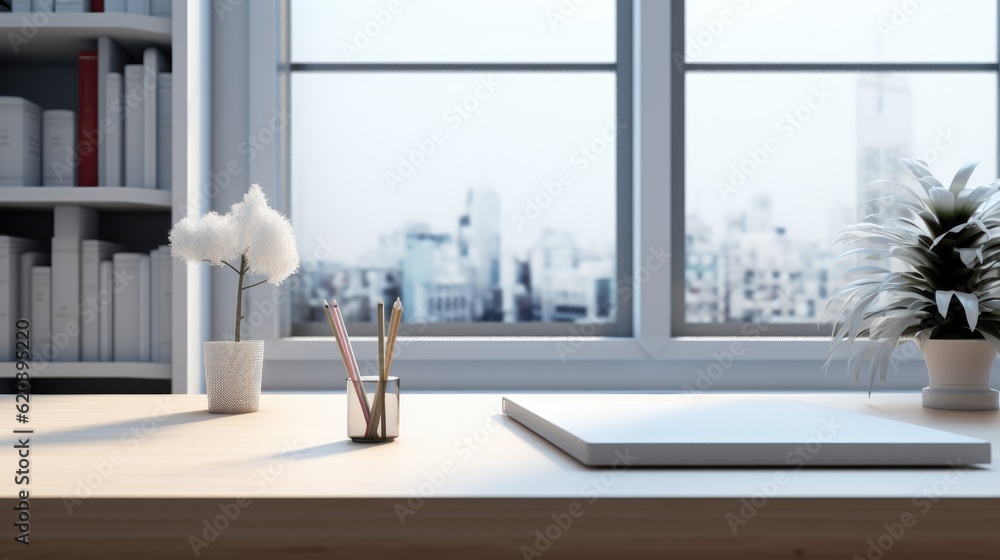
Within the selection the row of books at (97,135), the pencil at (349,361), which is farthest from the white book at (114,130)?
the pencil at (349,361)

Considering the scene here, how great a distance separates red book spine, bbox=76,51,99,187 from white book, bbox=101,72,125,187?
0.03 metres

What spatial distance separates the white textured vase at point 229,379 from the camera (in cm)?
101

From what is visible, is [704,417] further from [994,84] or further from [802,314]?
[994,84]

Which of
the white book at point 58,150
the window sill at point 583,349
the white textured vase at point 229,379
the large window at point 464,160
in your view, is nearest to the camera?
the white textured vase at point 229,379

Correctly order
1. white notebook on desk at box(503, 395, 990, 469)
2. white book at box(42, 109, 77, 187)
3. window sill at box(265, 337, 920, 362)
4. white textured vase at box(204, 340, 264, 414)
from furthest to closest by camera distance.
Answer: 1. window sill at box(265, 337, 920, 362)
2. white book at box(42, 109, 77, 187)
3. white textured vase at box(204, 340, 264, 414)
4. white notebook on desk at box(503, 395, 990, 469)

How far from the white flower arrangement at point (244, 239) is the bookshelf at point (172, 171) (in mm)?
909

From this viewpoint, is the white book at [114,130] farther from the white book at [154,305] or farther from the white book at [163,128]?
the white book at [154,305]

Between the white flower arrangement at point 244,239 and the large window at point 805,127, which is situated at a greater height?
the large window at point 805,127

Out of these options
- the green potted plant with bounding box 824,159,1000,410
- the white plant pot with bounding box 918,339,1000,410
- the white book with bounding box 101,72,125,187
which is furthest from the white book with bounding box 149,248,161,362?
the white plant pot with bounding box 918,339,1000,410

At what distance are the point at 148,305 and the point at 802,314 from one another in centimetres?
176

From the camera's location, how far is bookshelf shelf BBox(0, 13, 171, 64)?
1888 millimetres

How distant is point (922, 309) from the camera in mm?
1082

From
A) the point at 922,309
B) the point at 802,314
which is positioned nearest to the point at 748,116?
the point at 802,314

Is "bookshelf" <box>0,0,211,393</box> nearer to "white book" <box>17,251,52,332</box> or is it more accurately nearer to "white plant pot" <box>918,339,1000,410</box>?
"white book" <box>17,251,52,332</box>
